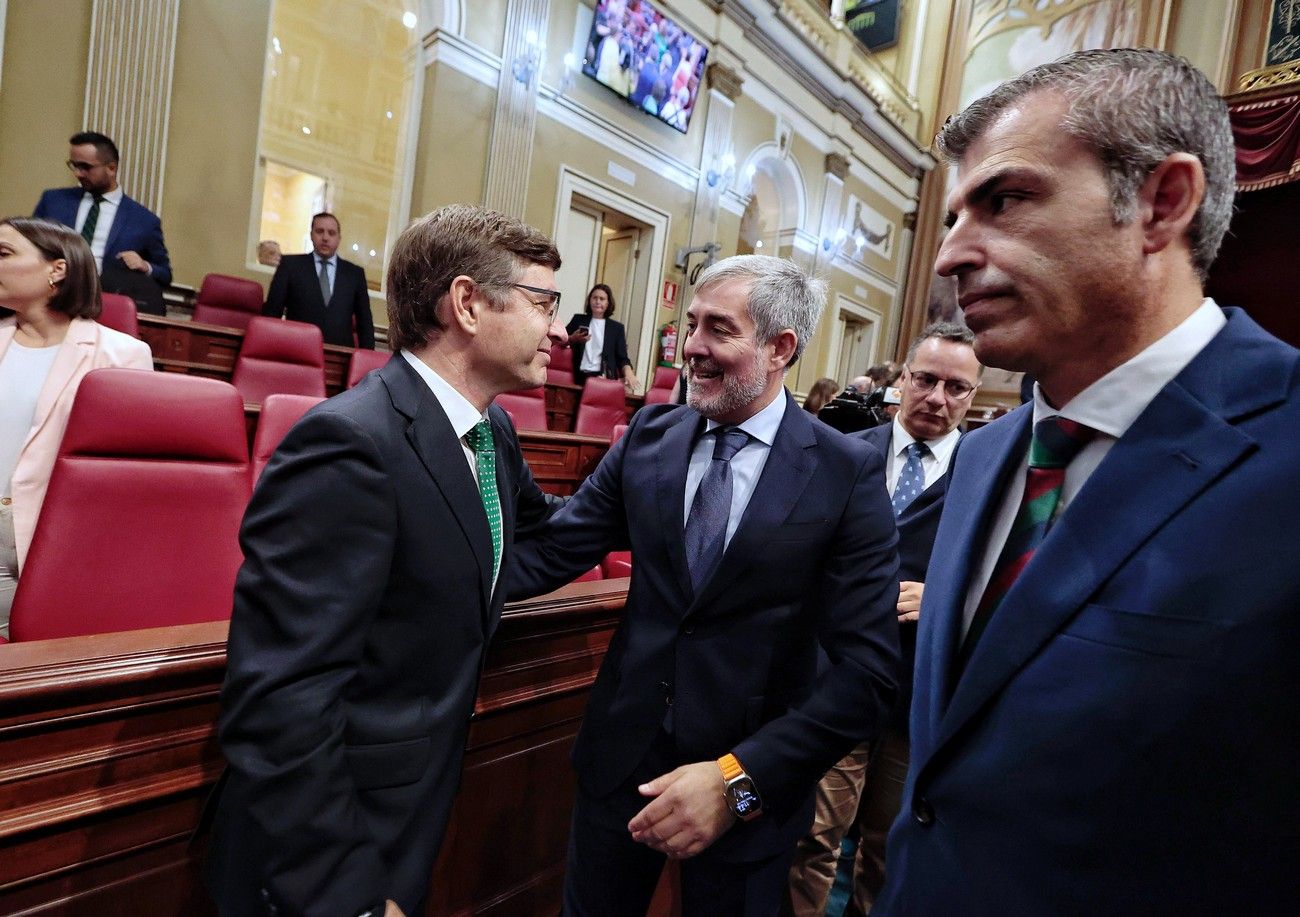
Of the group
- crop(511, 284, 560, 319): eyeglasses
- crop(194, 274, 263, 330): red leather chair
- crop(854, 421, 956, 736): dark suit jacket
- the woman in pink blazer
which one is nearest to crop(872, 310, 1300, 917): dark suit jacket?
crop(511, 284, 560, 319): eyeglasses

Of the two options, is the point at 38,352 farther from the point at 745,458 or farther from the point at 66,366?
the point at 745,458

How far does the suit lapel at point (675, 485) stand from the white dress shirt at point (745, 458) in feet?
0.07

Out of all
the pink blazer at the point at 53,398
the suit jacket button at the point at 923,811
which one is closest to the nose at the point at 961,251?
the suit jacket button at the point at 923,811

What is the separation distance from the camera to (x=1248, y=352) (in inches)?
23.4

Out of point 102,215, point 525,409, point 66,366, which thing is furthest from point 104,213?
point 66,366

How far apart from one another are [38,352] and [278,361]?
207 cm

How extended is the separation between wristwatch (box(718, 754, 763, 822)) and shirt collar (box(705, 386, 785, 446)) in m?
0.55

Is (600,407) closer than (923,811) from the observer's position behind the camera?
No

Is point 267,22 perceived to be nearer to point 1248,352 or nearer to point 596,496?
point 596,496

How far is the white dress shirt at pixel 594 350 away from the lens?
639cm

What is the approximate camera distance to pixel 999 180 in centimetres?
67

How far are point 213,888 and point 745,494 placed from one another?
0.91 meters

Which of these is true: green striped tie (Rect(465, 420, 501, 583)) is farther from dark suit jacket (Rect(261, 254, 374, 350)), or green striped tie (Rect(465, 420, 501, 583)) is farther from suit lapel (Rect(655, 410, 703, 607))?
dark suit jacket (Rect(261, 254, 374, 350))

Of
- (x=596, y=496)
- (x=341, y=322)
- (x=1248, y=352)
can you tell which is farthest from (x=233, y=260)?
(x=1248, y=352)
